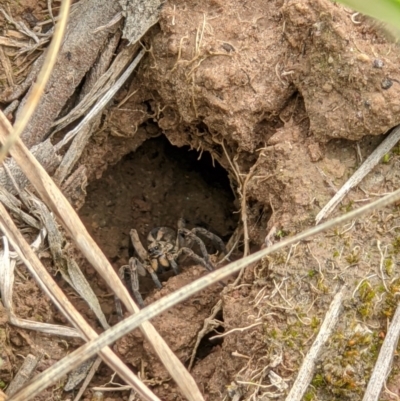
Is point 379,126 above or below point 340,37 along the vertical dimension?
below

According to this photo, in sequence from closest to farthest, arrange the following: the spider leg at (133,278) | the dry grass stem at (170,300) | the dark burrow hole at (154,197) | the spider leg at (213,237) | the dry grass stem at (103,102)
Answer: the dry grass stem at (170,300), the dry grass stem at (103,102), the spider leg at (133,278), the spider leg at (213,237), the dark burrow hole at (154,197)

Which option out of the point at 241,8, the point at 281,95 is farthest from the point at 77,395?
the point at 241,8

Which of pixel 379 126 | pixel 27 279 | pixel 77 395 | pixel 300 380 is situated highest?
pixel 379 126

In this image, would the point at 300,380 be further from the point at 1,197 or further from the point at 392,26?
the point at 1,197

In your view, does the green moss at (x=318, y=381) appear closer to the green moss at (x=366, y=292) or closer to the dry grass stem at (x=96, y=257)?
the green moss at (x=366, y=292)

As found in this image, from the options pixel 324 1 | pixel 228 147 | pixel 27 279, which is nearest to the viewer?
pixel 324 1

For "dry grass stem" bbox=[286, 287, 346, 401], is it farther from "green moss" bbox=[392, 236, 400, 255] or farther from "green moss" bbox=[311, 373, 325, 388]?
"green moss" bbox=[392, 236, 400, 255]

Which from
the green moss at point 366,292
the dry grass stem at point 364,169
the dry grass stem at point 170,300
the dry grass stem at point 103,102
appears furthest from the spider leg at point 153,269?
the dry grass stem at point 170,300
